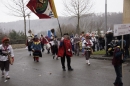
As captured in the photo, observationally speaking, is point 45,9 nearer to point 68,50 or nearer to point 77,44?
point 68,50

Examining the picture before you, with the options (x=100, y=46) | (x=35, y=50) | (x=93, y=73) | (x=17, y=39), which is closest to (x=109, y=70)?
(x=93, y=73)

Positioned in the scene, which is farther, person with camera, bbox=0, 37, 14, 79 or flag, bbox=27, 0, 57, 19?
flag, bbox=27, 0, 57, 19

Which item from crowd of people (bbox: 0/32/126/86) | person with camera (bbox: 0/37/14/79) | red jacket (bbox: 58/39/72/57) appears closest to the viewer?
crowd of people (bbox: 0/32/126/86)

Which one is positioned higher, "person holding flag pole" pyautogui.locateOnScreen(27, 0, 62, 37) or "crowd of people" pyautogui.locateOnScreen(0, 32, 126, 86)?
"person holding flag pole" pyautogui.locateOnScreen(27, 0, 62, 37)

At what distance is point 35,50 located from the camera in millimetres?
14125

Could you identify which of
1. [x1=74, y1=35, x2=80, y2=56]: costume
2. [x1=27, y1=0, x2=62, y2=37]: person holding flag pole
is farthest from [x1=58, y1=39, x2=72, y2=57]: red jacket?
[x1=74, y1=35, x2=80, y2=56]: costume

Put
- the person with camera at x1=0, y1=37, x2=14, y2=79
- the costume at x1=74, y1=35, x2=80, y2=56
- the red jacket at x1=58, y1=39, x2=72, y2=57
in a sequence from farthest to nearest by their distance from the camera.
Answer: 1. the costume at x1=74, y1=35, x2=80, y2=56
2. the red jacket at x1=58, y1=39, x2=72, y2=57
3. the person with camera at x1=0, y1=37, x2=14, y2=79

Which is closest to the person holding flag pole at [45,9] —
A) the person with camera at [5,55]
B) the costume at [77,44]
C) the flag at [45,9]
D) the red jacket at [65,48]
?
the flag at [45,9]

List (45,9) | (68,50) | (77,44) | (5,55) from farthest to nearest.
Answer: (77,44) → (45,9) → (68,50) → (5,55)

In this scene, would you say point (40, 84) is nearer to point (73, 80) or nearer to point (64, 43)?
point (73, 80)

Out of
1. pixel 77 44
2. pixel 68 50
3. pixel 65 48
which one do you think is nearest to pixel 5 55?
pixel 65 48

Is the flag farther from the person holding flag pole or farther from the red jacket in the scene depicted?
the red jacket

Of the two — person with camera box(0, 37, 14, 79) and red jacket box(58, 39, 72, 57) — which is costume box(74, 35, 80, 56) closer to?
red jacket box(58, 39, 72, 57)

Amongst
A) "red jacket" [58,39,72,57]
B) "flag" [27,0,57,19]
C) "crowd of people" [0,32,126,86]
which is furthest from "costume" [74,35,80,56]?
"red jacket" [58,39,72,57]
